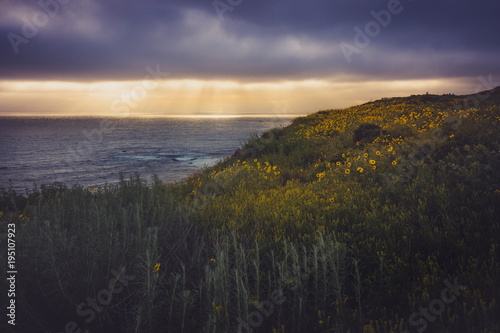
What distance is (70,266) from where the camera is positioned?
347 centimetres

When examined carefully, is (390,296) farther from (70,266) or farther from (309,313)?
(70,266)

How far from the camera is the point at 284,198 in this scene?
20.5 feet

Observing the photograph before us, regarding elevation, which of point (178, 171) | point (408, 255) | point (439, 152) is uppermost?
point (439, 152)

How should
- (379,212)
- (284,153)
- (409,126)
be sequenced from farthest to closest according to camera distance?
(284,153) < (409,126) < (379,212)

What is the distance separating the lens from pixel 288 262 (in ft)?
13.1

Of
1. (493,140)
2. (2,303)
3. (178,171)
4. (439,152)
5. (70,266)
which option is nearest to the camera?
(2,303)

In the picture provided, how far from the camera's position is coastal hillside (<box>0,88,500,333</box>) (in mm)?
2943

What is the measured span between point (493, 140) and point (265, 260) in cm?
601

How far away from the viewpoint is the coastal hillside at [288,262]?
2943 mm

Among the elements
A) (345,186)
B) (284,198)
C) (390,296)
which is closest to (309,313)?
(390,296)

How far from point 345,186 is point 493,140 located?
3.43m

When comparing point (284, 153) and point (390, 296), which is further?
point (284, 153)

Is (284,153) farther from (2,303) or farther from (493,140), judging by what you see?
(2,303)

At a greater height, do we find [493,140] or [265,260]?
[493,140]
